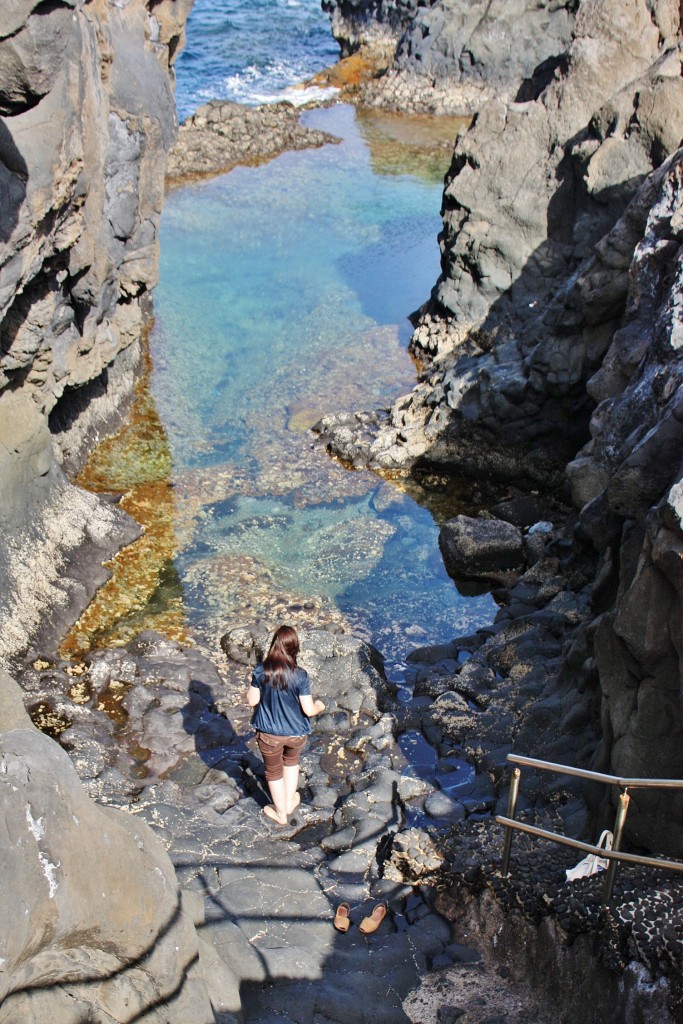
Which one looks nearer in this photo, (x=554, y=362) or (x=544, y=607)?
(x=544, y=607)

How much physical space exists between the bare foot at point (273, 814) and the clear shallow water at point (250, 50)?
31.5m

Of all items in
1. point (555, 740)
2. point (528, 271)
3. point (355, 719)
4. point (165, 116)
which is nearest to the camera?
point (555, 740)

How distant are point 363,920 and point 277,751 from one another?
149 centimetres

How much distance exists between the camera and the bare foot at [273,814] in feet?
26.2

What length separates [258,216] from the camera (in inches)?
944

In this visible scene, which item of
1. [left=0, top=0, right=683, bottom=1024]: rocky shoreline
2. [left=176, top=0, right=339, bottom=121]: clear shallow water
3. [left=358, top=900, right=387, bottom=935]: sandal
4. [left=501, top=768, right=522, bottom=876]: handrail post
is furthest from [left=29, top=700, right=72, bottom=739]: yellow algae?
[left=176, top=0, right=339, bottom=121]: clear shallow water

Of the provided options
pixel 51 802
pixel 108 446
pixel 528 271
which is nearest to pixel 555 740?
pixel 51 802

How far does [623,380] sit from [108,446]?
294 inches

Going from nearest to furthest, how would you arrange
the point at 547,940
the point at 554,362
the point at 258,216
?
the point at 547,940 < the point at 554,362 < the point at 258,216

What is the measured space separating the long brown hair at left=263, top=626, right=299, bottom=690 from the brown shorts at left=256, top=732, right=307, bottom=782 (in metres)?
0.52

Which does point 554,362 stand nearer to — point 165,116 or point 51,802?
point 165,116

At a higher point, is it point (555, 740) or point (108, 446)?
point (555, 740)

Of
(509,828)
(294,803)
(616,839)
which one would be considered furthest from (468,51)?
(616,839)

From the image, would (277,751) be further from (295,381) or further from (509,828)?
(295,381)
